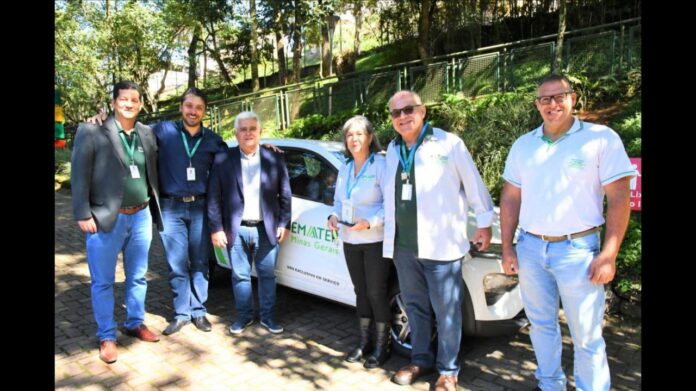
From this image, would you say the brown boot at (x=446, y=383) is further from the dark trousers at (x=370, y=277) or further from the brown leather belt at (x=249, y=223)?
the brown leather belt at (x=249, y=223)

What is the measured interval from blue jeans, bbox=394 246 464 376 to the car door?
0.81 m

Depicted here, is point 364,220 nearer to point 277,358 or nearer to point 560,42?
point 277,358

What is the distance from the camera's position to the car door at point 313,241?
436 centimetres

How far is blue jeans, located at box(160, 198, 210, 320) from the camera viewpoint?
177 inches

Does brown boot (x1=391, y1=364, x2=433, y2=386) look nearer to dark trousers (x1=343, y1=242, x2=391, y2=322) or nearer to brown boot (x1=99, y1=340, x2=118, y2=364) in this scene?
Answer: dark trousers (x1=343, y1=242, x2=391, y2=322)

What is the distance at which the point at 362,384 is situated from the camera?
12.2 feet

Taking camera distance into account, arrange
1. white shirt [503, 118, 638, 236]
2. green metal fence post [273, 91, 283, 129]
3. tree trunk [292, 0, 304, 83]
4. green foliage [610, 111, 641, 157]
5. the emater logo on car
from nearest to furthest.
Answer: white shirt [503, 118, 638, 236], the emater logo on car, green foliage [610, 111, 641, 157], tree trunk [292, 0, 304, 83], green metal fence post [273, 91, 283, 129]

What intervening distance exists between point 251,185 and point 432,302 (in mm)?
1908

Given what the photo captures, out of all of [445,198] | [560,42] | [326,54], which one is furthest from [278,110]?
[445,198]

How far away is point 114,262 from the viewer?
4.10 meters

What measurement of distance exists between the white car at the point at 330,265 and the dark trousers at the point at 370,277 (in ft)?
0.51

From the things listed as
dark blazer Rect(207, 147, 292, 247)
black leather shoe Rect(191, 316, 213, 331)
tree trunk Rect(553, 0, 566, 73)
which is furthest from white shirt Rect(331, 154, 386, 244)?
tree trunk Rect(553, 0, 566, 73)
